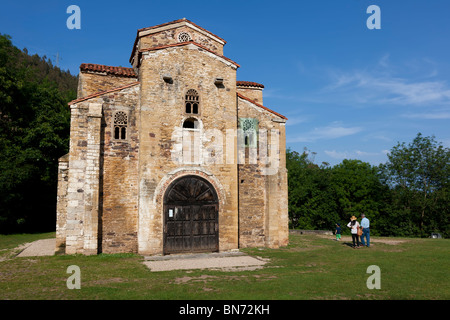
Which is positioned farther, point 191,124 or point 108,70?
point 108,70

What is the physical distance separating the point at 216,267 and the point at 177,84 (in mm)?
8918

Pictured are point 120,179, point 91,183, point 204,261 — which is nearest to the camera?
point 204,261

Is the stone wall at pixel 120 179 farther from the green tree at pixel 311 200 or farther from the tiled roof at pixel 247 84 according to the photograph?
the green tree at pixel 311 200

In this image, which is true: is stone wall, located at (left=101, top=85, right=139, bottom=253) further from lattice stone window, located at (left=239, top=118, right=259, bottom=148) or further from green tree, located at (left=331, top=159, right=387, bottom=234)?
green tree, located at (left=331, top=159, right=387, bottom=234)

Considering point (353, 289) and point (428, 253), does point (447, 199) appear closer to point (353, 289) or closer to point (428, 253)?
point (428, 253)

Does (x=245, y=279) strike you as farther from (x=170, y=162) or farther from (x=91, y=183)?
(x=91, y=183)

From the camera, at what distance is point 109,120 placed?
48.5 ft

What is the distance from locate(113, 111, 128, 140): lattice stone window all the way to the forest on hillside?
15399mm

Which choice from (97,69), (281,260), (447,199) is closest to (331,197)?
(447,199)

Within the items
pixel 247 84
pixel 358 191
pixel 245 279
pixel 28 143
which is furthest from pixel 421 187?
pixel 28 143

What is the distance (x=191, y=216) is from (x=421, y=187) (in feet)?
99.7


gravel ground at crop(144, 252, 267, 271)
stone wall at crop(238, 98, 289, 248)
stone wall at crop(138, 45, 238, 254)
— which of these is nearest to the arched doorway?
stone wall at crop(138, 45, 238, 254)

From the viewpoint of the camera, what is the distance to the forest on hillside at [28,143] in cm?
2631

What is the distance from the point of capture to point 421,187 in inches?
1358
